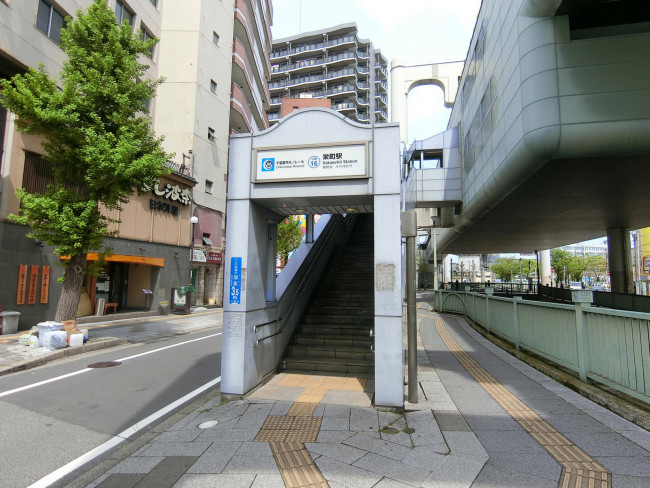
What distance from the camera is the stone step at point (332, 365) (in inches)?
254

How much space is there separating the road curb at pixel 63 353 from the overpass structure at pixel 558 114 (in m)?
12.9

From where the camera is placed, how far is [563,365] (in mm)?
6145

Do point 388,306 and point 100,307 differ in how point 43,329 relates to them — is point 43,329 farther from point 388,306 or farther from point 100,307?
point 388,306

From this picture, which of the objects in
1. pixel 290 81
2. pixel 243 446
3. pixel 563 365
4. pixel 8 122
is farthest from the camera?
pixel 290 81

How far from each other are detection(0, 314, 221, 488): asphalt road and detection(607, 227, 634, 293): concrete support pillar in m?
22.6

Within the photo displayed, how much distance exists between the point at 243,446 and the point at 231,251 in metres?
2.60

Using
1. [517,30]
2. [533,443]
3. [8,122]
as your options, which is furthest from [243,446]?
[8,122]

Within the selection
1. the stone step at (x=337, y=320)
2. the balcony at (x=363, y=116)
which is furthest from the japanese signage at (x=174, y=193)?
the balcony at (x=363, y=116)

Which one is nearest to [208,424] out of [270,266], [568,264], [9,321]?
[270,266]

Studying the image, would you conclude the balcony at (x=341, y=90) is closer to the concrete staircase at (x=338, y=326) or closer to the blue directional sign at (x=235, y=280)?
the concrete staircase at (x=338, y=326)

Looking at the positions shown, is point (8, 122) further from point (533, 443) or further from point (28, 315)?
point (533, 443)

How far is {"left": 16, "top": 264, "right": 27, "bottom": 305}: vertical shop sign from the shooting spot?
41.8ft

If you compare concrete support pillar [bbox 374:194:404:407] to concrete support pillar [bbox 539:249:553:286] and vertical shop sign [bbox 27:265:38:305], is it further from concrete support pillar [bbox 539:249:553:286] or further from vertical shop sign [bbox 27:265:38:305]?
concrete support pillar [bbox 539:249:553:286]

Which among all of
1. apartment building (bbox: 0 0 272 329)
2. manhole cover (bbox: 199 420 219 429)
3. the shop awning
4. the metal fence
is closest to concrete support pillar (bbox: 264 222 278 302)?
manhole cover (bbox: 199 420 219 429)
